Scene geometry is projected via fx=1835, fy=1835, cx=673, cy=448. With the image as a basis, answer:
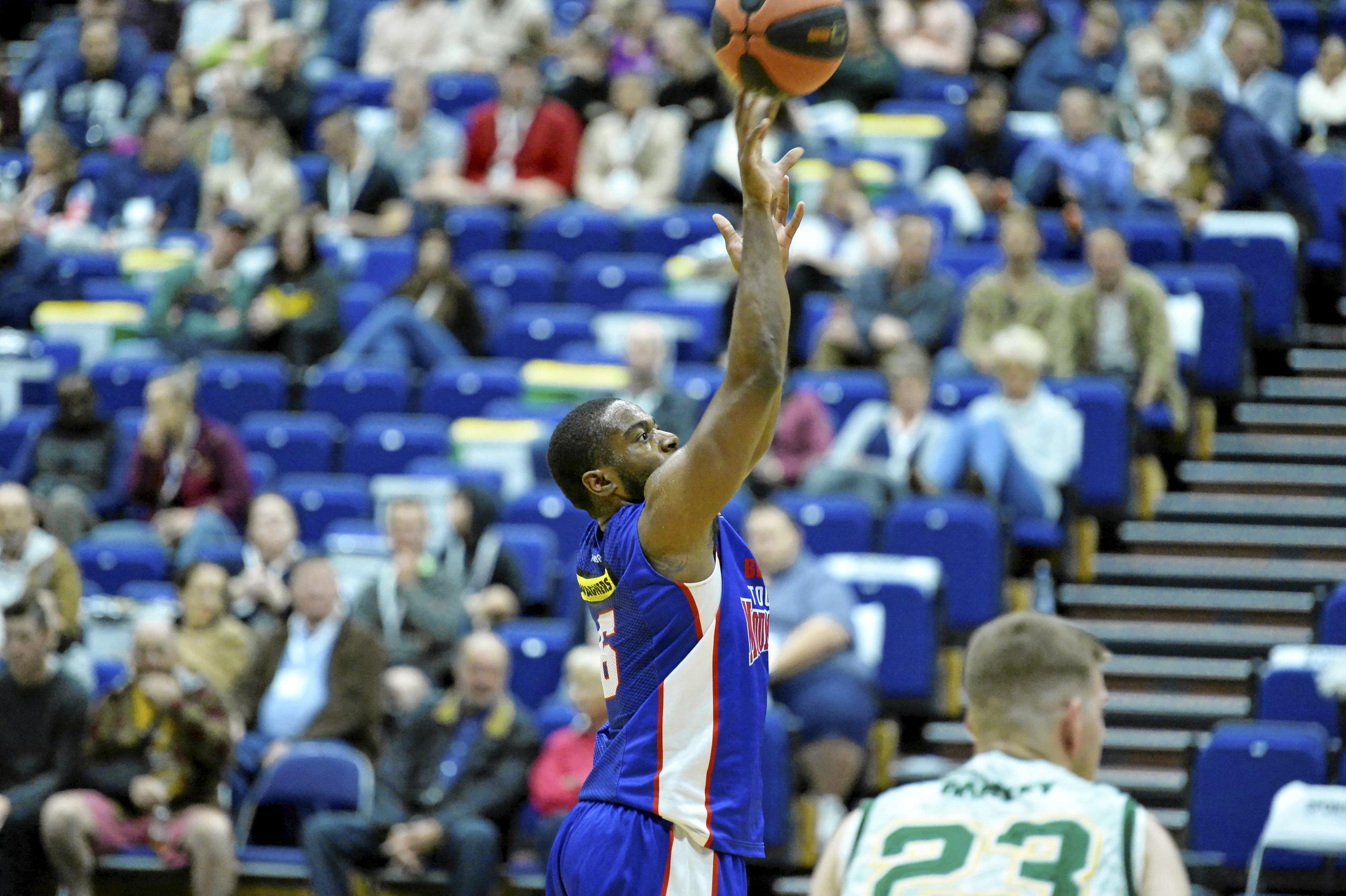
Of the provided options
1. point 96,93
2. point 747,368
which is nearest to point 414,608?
point 747,368

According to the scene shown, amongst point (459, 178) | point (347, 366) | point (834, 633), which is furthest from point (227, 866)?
point (459, 178)

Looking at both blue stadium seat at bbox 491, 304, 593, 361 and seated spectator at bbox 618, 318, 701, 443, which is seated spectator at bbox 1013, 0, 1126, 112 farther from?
seated spectator at bbox 618, 318, 701, 443

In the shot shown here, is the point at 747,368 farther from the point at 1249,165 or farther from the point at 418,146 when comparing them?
the point at 418,146

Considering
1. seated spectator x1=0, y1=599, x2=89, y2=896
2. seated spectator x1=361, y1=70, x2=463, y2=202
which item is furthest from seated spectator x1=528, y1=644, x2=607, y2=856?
seated spectator x1=361, y1=70, x2=463, y2=202

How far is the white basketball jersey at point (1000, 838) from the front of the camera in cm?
279

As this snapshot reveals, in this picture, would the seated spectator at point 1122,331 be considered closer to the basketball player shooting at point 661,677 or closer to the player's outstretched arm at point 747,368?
the basketball player shooting at point 661,677

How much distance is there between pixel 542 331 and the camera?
31.7 ft

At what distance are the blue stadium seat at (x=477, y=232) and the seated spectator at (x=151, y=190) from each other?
79.1 inches

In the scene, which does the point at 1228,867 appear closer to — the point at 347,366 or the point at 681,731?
the point at 681,731

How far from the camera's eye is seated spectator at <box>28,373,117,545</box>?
30.5 ft

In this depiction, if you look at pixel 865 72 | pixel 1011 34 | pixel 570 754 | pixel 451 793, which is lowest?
pixel 451 793

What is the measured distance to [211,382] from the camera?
9.82 metres

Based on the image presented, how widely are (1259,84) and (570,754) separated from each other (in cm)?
592

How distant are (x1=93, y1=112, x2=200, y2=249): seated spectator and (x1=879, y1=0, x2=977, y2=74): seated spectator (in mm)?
4514
